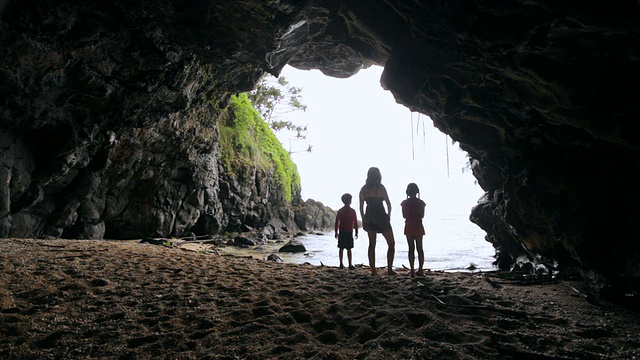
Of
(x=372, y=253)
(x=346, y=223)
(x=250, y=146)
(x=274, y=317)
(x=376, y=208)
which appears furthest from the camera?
(x=250, y=146)

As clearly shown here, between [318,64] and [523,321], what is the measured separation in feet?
26.6

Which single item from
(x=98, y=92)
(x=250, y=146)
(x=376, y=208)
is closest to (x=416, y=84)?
(x=376, y=208)

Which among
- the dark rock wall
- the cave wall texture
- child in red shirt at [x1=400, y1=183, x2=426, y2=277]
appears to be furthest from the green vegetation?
child in red shirt at [x1=400, y1=183, x2=426, y2=277]

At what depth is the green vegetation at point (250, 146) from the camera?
23.0m

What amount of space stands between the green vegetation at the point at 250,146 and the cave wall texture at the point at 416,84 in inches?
466

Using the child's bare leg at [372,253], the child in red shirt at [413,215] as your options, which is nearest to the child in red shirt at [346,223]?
the child's bare leg at [372,253]

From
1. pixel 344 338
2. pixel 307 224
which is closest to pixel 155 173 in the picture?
pixel 344 338

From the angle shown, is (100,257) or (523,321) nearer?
(523,321)

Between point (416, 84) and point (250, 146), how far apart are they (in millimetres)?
19470

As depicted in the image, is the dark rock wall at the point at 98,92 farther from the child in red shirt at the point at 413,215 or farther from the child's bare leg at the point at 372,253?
the child's bare leg at the point at 372,253

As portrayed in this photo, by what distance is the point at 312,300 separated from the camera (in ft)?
15.4

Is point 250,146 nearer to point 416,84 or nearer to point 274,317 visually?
point 416,84

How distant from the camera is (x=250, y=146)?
25.1 metres

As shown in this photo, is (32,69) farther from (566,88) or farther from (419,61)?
(566,88)
